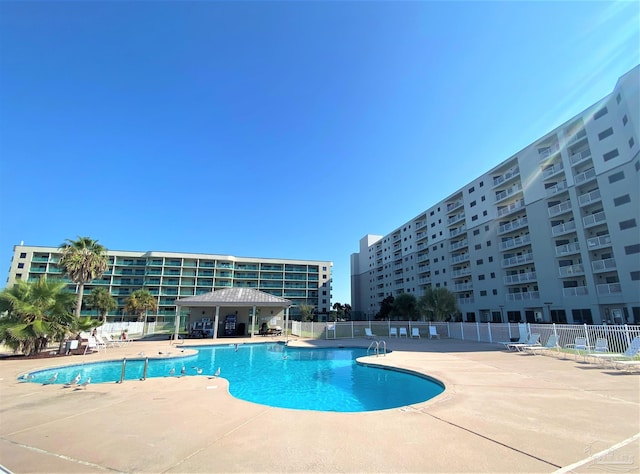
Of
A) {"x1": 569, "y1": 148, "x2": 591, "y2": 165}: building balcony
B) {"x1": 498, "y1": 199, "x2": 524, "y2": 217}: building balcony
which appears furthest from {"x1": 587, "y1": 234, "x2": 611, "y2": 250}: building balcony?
{"x1": 498, "y1": 199, "x2": 524, "y2": 217}: building balcony

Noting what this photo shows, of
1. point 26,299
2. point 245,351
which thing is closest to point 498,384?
point 245,351

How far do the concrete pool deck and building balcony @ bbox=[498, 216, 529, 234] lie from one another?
31.3 meters

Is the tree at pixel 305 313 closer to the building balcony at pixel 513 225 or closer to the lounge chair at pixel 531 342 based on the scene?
the building balcony at pixel 513 225

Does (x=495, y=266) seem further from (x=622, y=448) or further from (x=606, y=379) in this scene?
(x=622, y=448)

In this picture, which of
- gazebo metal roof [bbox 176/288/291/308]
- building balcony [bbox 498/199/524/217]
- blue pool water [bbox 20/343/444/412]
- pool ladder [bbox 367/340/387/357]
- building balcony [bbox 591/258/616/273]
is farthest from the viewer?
building balcony [bbox 498/199/524/217]

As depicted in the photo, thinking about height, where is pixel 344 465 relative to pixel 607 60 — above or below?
below

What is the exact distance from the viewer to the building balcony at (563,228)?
29072 mm

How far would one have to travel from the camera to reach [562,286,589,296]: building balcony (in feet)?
88.9

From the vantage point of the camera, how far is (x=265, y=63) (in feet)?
44.9

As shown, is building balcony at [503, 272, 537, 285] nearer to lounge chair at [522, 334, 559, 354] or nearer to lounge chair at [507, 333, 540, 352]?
lounge chair at [507, 333, 540, 352]

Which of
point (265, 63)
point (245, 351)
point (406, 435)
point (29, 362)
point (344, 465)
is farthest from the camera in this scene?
point (245, 351)

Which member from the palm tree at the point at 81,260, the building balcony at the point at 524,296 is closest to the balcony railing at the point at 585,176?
the building balcony at the point at 524,296

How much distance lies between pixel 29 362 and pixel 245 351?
10538mm

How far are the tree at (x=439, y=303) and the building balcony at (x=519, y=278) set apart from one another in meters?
7.01
